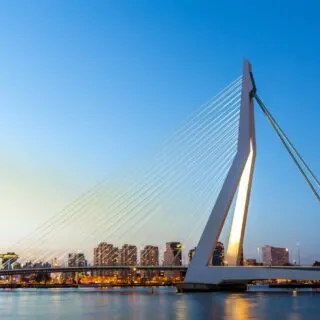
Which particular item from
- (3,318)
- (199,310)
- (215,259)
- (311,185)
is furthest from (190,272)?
(215,259)

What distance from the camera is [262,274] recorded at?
1210 inches

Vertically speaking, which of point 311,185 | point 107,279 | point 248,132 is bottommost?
point 107,279

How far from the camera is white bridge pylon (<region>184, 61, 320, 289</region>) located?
30359 mm

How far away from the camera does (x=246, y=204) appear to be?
30547mm

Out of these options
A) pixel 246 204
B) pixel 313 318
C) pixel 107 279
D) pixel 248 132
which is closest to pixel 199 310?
pixel 313 318

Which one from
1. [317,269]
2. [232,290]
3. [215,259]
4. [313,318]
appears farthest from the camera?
[215,259]

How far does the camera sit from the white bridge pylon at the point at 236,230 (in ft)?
99.6

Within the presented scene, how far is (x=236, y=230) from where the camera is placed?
3086 cm

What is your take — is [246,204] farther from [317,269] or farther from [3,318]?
[3,318]

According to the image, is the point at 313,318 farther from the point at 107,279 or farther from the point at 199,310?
the point at 107,279

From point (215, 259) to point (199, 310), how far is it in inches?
1475

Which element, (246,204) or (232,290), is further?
(232,290)

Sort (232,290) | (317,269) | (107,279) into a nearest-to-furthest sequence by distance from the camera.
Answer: (317,269)
(232,290)
(107,279)

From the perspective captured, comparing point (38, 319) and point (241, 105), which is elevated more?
point (241, 105)
